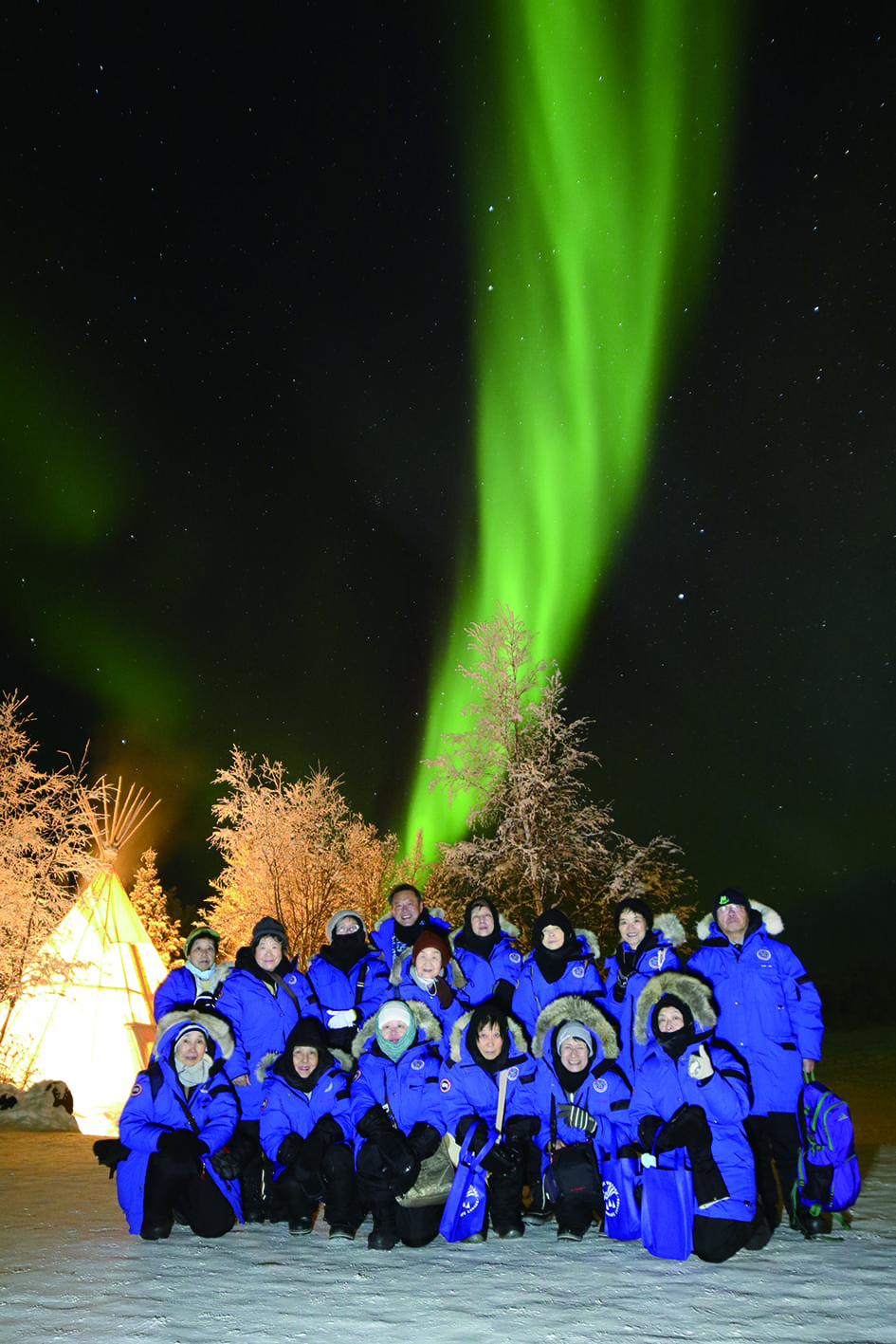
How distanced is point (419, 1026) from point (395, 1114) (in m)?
0.51

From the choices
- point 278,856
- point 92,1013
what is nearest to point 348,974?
point 92,1013

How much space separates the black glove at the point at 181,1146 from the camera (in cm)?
575

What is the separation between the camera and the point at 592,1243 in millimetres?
5566

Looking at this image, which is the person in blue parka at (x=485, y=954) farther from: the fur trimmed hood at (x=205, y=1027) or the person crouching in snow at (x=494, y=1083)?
the fur trimmed hood at (x=205, y=1027)

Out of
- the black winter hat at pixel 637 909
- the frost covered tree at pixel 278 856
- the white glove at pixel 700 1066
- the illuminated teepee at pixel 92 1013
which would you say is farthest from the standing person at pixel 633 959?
the frost covered tree at pixel 278 856

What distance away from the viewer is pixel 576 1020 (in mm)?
5957

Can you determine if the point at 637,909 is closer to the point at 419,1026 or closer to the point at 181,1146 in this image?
the point at 419,1026

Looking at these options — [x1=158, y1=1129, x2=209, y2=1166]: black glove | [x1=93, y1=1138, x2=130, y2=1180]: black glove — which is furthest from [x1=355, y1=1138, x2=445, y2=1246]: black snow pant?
[x1=93, y1=1138, x2=130, y2=1180]: black glove

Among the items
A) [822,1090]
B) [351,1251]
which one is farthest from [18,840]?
[822,1090]

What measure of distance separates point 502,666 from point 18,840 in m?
9.22

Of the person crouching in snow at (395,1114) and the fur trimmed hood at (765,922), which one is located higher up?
the fur trimmed hood at (765,922)

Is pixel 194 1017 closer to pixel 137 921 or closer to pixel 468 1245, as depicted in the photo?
pixel 468 1245

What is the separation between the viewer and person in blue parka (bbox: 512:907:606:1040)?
21.5 ft

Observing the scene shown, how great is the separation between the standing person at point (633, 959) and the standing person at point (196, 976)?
9.03ft
